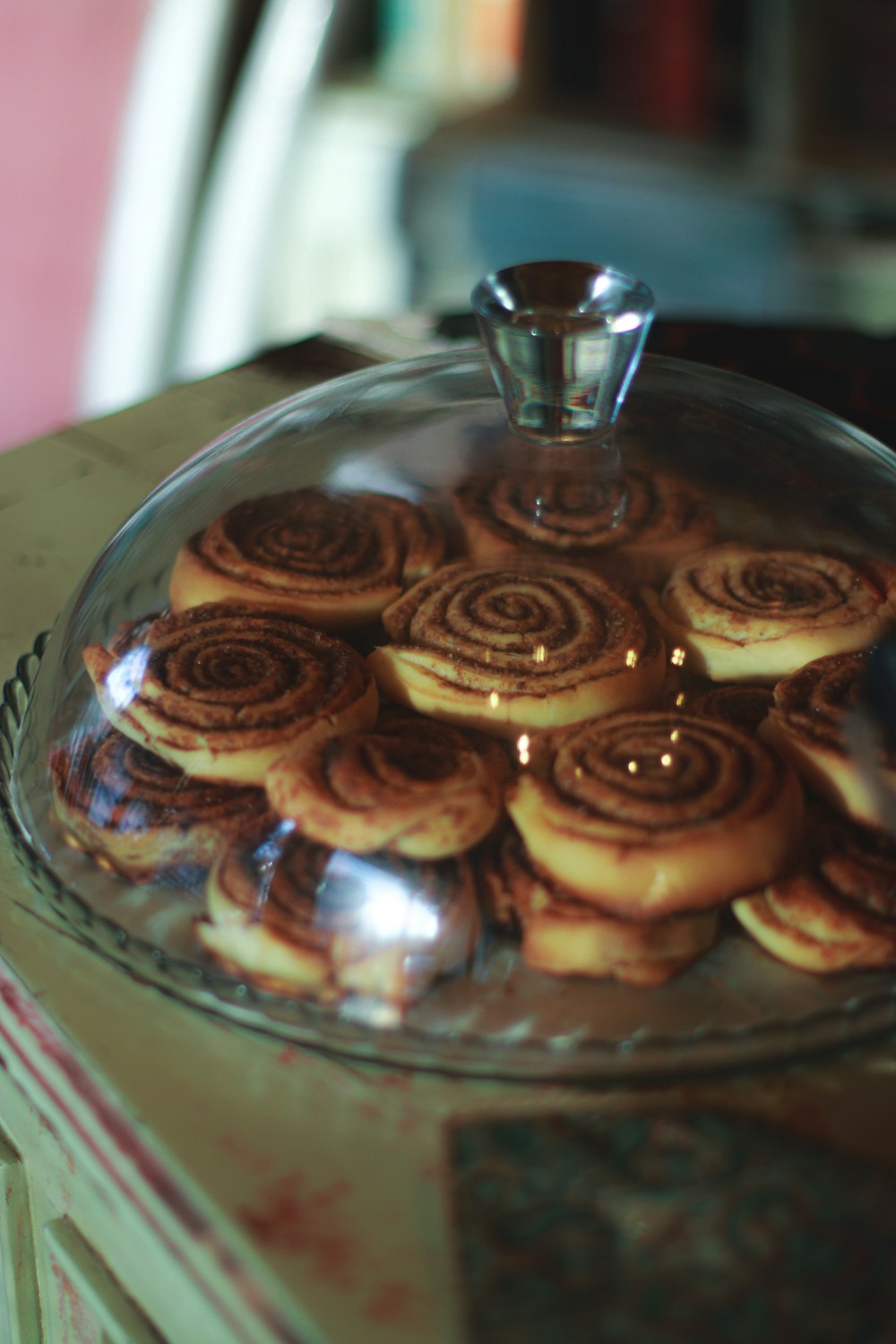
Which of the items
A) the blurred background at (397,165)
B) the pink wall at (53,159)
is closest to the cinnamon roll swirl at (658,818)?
the blurred background at (397,165)

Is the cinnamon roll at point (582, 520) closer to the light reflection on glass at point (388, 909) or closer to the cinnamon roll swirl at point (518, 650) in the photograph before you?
the cinnamon roll swirl at point (518, 650)

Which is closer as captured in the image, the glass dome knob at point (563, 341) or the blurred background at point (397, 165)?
the glass dome knob at point (563, 341)

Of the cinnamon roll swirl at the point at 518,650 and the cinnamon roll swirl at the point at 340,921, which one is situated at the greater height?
the cinnamon roll swirl at the point at 518,650

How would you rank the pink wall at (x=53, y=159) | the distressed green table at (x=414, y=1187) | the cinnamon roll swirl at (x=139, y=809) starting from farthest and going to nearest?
the pink wall at (x=53, y=159), the cinnamon roll swirl at (x=139, y=809), the distressed green table at (x=414, y=1187)

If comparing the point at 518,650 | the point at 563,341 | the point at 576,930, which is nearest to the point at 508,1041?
the point at 576,930

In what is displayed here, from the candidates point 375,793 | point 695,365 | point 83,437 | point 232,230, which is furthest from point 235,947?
point 232,230

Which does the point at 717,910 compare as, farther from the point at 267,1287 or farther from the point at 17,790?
the point at 17,790

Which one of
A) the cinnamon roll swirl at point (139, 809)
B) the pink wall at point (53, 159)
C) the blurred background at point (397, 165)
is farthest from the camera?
the pink wall at point (53, 159)

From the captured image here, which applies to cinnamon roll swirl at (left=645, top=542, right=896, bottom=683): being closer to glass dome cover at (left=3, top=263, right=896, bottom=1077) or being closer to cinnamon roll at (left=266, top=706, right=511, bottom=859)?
glass dome cover at (left=3, top=263, right=896, bottom=1077)
